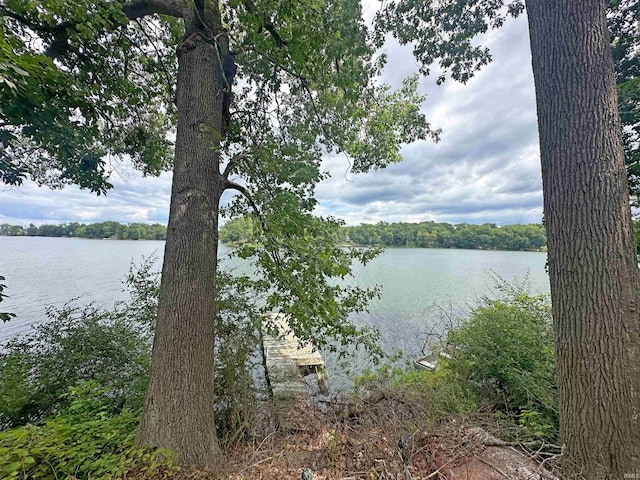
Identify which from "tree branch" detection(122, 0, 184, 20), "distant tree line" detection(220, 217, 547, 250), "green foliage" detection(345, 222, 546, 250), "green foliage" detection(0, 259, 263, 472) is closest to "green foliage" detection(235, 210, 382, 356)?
"green foliage" detection(0, 259, 263, 472)

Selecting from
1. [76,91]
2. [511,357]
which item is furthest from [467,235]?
[76,91]

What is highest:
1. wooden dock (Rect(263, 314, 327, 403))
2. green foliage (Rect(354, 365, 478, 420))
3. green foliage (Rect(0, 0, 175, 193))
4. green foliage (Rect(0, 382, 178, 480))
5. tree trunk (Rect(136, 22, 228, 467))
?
green foliage (Rect(0, 0, 175, 193))

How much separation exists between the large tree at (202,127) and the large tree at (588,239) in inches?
75.8

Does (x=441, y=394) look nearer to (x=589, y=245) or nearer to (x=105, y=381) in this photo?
(x=589, y=245)

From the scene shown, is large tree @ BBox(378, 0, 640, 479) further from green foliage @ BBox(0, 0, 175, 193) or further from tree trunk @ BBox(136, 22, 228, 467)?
green foliage @ BBox(0, 0, 175, 193)

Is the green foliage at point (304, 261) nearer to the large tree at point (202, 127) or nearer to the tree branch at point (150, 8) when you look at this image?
the large tree at point (202, 127)

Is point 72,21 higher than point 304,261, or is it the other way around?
point 72,21

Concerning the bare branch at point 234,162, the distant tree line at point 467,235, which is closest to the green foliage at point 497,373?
the bare branch at point 234,162

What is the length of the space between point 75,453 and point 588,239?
4108 mm

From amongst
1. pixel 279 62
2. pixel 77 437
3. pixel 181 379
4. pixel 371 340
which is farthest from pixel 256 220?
pixel 371 340

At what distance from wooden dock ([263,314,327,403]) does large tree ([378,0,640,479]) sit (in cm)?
326

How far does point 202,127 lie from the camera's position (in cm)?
259

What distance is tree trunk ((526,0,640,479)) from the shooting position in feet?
5.84

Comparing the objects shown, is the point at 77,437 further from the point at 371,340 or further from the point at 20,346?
the point at 371,340
